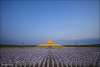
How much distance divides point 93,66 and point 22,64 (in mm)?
8543

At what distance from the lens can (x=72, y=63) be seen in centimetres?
699

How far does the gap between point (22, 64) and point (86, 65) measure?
784 centimetres

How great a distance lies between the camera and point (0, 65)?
682 centimetres

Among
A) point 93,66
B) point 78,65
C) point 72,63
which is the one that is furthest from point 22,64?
point 93,66

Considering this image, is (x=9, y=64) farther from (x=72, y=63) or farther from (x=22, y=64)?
(x=72, y=63)

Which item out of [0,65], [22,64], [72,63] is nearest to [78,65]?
[72,63]

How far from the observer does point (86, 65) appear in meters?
6.82

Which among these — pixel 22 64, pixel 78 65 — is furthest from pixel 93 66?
pixel 22 64

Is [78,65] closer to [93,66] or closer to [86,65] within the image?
[86,65]

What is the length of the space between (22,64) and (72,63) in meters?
6.21

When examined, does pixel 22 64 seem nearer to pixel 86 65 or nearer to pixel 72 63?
pixel 72 63

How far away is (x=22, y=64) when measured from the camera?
7000 millimetres

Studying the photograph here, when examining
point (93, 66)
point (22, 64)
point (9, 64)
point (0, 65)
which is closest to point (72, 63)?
point (93, 66)

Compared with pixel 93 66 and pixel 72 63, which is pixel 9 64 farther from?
pixel 93 66
